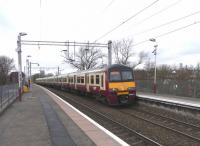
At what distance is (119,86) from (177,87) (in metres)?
10.4

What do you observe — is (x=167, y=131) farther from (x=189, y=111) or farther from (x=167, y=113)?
(x=167, y=113)

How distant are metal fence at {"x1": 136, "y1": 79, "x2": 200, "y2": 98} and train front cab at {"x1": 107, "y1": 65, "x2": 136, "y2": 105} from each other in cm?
759

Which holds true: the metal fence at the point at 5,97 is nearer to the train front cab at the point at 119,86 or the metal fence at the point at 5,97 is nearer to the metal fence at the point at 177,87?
the train front cab at the point at 119,86

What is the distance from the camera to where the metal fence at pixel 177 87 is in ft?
84.7

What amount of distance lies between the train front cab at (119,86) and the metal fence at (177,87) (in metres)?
7.59

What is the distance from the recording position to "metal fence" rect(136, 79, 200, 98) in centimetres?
2583

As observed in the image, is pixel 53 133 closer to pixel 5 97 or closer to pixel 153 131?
pixel 153 131

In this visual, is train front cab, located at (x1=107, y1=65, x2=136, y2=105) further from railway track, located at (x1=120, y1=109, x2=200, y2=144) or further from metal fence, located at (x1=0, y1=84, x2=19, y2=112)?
metal fence, located at (x1=0, y1=84, x2=19, y2=112)

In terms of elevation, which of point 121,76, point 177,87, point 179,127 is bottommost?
point 179,127

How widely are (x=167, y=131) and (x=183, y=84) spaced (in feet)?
54.4

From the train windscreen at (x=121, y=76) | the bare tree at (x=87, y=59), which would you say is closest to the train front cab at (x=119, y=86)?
the train windscreen at (x=121, y=76)

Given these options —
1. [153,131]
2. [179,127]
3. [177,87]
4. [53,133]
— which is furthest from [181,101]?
[53,133]

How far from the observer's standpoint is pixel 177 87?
93.9 feet

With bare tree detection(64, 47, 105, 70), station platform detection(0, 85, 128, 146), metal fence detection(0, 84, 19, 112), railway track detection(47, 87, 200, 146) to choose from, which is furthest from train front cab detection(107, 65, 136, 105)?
bare tree detection(64, 47, 105, 70)
